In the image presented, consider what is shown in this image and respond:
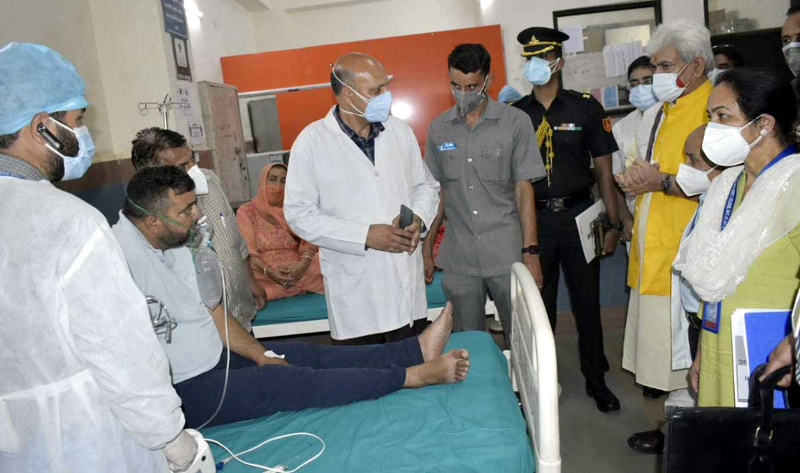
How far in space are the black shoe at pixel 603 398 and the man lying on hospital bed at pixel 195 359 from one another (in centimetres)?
122

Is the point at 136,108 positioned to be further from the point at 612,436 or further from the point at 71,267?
the point at 612,436

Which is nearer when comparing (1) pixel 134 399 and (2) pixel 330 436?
(1) pixel 134 399

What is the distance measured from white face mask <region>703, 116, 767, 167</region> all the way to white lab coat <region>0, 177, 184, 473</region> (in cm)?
164

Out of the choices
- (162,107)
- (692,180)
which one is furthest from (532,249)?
(162,107)

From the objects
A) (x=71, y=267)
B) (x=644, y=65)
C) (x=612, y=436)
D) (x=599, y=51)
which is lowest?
(x=612, y=436)

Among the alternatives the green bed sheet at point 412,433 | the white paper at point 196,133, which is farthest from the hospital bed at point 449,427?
the white paper at point 196,133

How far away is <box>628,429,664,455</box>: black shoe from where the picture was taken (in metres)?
2.58

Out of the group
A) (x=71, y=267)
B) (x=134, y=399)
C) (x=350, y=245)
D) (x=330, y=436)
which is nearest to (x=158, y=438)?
(x=134, y=399)

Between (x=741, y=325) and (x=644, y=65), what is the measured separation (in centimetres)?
239

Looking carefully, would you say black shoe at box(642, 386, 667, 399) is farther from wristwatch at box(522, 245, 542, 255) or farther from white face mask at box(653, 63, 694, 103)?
white face mask at box(653, 63, 694, 103)

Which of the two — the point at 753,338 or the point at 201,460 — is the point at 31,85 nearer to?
the point at 201,460

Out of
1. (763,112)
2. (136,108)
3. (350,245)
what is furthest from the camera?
(136,108)

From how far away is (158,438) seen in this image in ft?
4.59

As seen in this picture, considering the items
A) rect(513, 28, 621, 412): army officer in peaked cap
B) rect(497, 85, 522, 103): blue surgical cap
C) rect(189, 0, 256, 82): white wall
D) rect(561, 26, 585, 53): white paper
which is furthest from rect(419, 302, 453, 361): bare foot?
rect(189, 0, 256, 82): white wall
